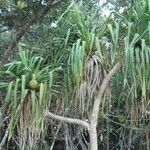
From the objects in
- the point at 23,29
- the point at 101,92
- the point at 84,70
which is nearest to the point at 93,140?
the point at 101,92

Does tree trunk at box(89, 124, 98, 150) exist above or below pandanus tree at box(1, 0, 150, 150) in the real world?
below

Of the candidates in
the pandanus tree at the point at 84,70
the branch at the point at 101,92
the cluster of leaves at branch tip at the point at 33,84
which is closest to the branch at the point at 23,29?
the pandanus tree at the point at 84,70

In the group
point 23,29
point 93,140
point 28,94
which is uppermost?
point 23,29

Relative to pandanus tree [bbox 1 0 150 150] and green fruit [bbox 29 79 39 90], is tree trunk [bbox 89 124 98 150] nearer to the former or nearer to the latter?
pandanus tree [bbox 1 0 150 150]

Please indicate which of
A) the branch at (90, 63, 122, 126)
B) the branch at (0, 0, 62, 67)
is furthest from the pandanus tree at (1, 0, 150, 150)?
the branch at (0, 0, 62, 67)

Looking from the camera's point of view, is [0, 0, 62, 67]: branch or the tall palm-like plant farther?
[0, 0, 62, 67]: branch

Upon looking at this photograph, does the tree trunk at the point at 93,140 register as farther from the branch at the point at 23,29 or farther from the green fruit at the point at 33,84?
the branch at the point at 23,29

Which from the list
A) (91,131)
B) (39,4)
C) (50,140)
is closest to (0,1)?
(39,4)

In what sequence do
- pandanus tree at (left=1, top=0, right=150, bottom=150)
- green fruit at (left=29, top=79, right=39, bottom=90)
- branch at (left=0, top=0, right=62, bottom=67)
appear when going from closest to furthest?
pandanus tree at (left=1, top=0, right=150, bottom=150)
green fruit at (left=29, top=79, right=39, bottom=90)
branch at (left=0, top=0, right=62, bottom=67)

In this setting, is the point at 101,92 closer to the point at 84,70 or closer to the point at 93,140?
the point at 84,70

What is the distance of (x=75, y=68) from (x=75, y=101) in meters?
0.33

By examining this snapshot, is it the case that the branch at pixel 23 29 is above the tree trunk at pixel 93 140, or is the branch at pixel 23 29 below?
above

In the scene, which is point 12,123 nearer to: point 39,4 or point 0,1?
point 0,1

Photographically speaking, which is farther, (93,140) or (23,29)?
(23,29)
